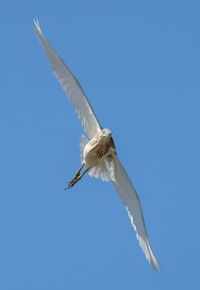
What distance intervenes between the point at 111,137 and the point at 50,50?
6.92ft

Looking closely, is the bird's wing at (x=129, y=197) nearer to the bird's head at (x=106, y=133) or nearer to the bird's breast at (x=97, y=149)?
the bird's breast at (x=97, y=149)

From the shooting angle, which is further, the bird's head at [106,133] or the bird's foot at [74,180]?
the bird's foot at [74,180]

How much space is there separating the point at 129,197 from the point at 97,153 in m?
1.14

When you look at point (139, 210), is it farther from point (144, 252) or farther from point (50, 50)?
point (50, 50)

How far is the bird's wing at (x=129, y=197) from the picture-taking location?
128 ft

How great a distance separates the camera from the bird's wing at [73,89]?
38.9 m

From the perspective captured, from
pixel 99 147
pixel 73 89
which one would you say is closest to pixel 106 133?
pixel 99 147

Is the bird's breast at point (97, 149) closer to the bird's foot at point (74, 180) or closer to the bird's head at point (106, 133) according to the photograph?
the bird's head at point (106, 133)

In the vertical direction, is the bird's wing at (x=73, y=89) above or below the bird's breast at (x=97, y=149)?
above

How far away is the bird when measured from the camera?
39.0 metres

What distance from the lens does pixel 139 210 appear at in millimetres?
39312

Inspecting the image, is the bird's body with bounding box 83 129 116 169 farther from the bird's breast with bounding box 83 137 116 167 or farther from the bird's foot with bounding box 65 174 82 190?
the bird's foot with bounding box 65 174 82 190

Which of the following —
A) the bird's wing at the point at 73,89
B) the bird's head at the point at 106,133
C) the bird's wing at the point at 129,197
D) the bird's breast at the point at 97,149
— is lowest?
the bird's wing at the point at 129,197

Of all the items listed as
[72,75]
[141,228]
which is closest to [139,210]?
[141,228]
